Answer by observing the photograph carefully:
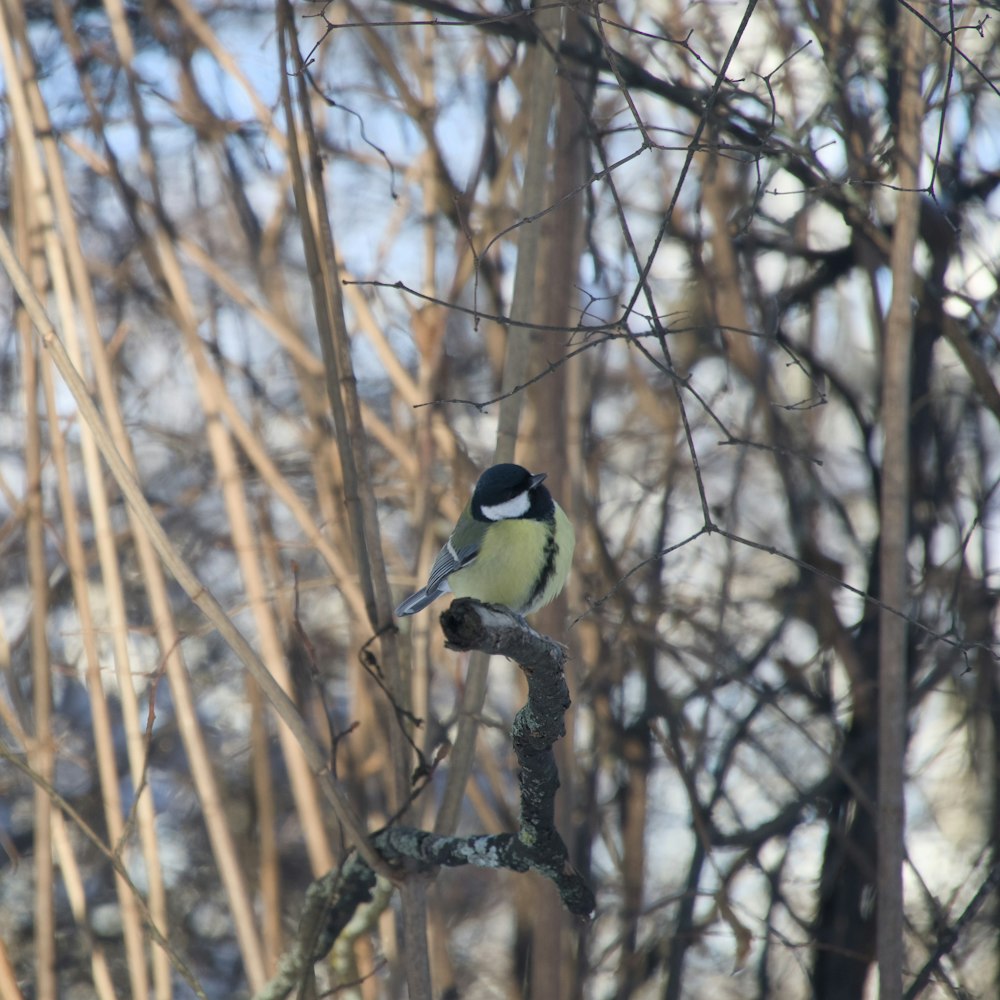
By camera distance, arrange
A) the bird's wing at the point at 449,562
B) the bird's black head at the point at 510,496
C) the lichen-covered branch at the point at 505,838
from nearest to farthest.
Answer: the lichen-covered branch at the point at 505,838 < the bird's black head at the point at 510,496 < the bird's wing at the point at 449,562

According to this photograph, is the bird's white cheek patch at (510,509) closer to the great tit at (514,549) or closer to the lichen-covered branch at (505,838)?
the great tit at (514,549)

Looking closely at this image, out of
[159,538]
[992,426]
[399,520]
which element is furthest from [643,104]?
[159,538]

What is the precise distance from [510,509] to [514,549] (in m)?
0.06

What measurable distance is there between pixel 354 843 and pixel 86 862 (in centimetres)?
197

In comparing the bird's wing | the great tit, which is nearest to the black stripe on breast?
the great tit

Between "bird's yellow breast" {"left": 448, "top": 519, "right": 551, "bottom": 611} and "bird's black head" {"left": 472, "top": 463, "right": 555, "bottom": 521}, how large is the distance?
0.02 metres

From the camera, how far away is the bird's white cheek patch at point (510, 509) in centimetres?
Result: 154

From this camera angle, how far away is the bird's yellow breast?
1543mm

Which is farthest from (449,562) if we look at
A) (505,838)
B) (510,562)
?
(505,838)

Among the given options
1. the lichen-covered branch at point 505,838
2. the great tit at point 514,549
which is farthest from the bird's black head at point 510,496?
the lichen-covered branch at point 505,838

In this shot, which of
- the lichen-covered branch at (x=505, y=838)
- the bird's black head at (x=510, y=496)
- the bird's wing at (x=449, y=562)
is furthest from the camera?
the bird's wing at (x=449, y=562)

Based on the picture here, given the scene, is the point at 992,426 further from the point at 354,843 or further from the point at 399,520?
the point at 354,843

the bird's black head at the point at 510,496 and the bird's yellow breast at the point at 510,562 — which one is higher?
the bird's black head at the point at 510,496

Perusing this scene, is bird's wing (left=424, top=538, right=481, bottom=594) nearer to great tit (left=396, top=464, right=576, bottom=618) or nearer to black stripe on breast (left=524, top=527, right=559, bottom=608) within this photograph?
great tit (left=396, top=464, right=576, bottom=618)
